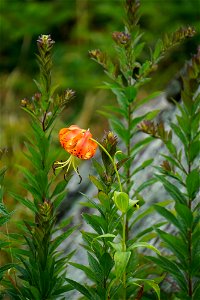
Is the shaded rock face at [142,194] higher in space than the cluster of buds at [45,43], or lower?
lower

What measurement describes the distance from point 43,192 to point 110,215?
0.22 meters

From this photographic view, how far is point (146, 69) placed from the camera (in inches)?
79.2

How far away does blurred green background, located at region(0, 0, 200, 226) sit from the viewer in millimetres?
5227

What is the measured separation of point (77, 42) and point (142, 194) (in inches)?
129

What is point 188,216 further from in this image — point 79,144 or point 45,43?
point 45,43

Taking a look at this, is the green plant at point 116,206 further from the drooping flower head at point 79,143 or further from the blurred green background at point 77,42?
the blurred green background at point 77,42

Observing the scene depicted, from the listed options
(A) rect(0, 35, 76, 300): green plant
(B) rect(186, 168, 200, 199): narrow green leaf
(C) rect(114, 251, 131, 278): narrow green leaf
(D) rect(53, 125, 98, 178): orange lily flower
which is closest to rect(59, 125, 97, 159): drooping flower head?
(D) rect(53, 125, 98, 178): orange lily flower

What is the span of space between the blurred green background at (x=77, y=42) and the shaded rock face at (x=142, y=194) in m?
1.53

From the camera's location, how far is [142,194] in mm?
2801

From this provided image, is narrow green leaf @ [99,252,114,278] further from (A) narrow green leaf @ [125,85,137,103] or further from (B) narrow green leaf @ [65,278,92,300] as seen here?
(A) narrow green leaf @ [125,85,137,103]

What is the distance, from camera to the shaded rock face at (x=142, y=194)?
2.59 meters

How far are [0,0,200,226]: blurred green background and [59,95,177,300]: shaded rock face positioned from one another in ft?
5.02

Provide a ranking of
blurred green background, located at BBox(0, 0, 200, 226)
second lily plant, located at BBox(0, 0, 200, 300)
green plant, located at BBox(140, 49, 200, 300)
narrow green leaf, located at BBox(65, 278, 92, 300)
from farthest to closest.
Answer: blurred green background, located at BBox(0, 0, 200, 226)
green plant, located at BBox(140, 49, 200, 300)
narrow green leaf, located at BBox(65, 278, 92, 300)
second lily plant, located at BBox(0, 0, 200, 300)

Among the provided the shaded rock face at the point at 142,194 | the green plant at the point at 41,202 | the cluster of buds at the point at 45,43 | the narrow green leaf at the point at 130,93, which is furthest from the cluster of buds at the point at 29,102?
the shaded rock face at the point at 142,194
